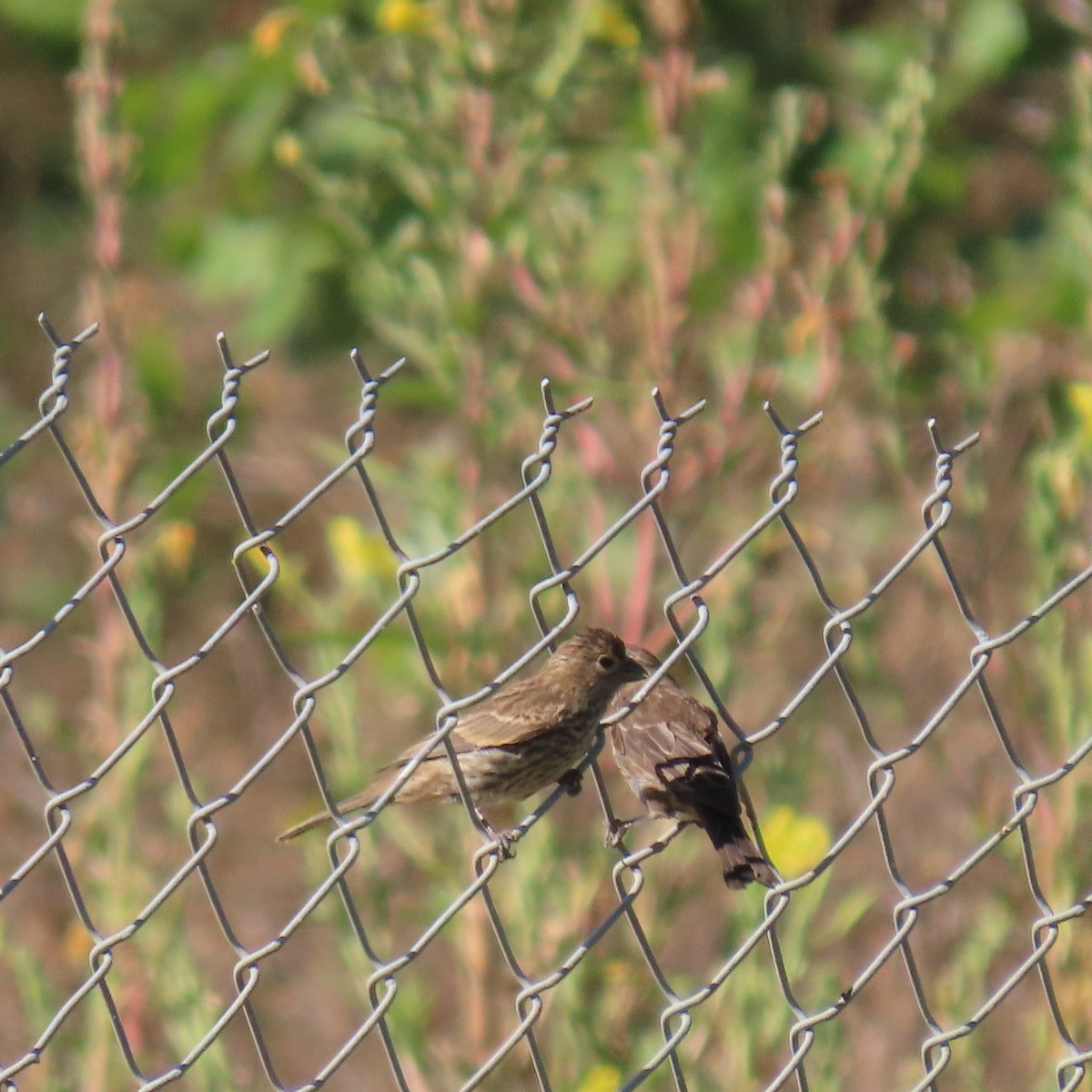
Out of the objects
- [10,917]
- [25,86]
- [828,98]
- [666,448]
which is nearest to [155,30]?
[25,86]

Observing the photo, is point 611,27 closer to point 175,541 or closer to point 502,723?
point 175,541

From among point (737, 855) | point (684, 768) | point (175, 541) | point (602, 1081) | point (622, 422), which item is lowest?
point (602, 1081)

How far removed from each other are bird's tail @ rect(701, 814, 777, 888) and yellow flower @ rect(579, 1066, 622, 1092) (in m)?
0.76

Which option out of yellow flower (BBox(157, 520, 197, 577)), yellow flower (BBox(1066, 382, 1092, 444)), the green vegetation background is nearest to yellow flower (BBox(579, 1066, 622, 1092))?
the green vegetation background

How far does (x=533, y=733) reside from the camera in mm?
3531

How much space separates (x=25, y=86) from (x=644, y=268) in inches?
207

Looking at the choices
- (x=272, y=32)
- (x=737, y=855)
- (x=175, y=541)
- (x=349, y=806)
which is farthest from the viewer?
(x=272, y=32)

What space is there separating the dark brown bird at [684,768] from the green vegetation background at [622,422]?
38cm

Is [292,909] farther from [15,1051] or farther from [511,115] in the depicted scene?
[511,115]

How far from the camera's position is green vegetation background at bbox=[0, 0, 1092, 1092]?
449 cm

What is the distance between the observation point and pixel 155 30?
23.5ft

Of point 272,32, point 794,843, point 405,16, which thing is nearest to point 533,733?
point 794,843

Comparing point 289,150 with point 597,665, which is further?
point 289,150

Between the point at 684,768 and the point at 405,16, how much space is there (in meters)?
2.22
